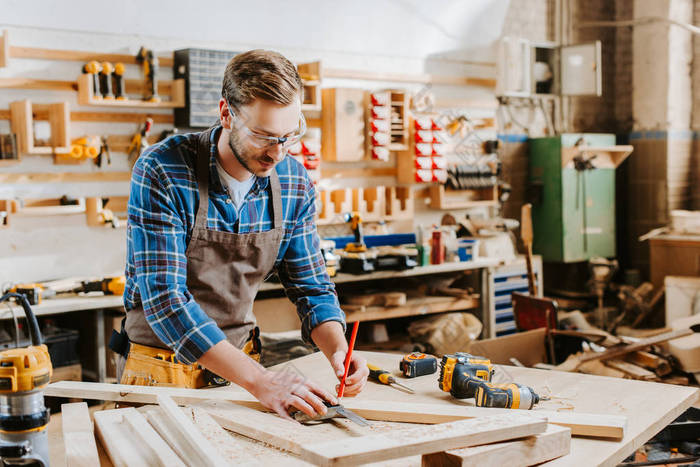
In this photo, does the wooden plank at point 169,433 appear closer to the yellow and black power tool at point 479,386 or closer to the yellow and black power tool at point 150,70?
the yellow and black power tool at point 479,386

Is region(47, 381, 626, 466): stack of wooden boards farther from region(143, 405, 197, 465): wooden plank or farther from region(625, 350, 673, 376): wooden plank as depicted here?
region(625, 350, 673, 376): wooden plank

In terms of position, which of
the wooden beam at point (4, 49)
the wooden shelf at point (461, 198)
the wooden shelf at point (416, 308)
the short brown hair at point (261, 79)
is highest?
the wooden beam at point (4, 49)

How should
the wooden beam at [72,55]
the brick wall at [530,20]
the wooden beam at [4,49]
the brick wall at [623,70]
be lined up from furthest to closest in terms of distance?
the brick wall at [623,70], the brick wall at [530,20], the wooden beam at [72,55], the wooden beam at [4,49]

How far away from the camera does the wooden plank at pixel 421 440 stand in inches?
49.7

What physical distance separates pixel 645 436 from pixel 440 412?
0.44 metres

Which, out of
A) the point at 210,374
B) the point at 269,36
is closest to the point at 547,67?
the point at 269,36

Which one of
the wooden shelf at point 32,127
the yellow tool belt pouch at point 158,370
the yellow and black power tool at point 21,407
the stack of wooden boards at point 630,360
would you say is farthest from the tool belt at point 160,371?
the wooden shelf at point 32,127

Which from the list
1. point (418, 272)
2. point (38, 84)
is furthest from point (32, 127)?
point (418, 272)

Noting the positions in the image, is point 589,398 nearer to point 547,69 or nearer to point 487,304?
point 487,304

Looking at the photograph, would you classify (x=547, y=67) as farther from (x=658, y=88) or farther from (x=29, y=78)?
(x=29, y=78)

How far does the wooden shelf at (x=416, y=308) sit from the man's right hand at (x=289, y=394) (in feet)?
9.93

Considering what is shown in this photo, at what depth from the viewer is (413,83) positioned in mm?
5719

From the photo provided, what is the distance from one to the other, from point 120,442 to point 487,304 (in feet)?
13.3

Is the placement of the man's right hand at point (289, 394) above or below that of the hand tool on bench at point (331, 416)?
above
